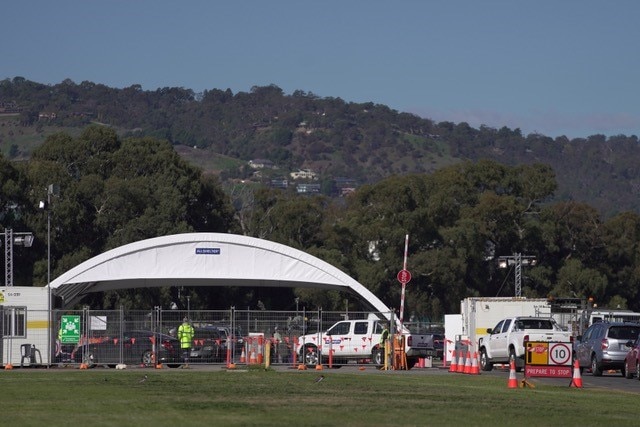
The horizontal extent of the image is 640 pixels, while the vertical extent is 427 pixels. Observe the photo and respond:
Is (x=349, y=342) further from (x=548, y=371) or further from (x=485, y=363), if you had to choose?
(x=548, y=371)

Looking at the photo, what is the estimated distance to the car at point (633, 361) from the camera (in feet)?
114

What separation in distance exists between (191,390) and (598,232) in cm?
7190

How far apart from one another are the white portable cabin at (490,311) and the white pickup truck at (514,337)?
19.6 feet

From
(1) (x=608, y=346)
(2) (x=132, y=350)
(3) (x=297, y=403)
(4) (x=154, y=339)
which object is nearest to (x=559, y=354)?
(1) (x=608, y=346)

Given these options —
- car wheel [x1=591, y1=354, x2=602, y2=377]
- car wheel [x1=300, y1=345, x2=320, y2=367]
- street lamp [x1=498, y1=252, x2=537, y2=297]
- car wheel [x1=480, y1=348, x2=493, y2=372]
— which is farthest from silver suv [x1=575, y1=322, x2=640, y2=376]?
street lamp [x1=498, y1=252, x2=537, y2=297]

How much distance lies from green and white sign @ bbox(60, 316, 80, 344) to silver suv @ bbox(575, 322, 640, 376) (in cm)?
1574

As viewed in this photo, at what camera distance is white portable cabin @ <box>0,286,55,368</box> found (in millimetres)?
41562

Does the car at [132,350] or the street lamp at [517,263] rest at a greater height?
the street lamp at [517,263]

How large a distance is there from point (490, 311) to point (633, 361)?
13338 mm

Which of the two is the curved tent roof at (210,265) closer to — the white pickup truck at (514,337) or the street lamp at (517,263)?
the white pickup truck at (514,337)

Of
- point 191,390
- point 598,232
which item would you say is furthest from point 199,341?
point 598,232

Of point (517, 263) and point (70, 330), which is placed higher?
point (517, 263)

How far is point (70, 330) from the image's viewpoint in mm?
41625

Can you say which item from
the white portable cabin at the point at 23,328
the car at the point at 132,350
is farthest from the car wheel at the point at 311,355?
the white portable cabin at the point at 23,328
